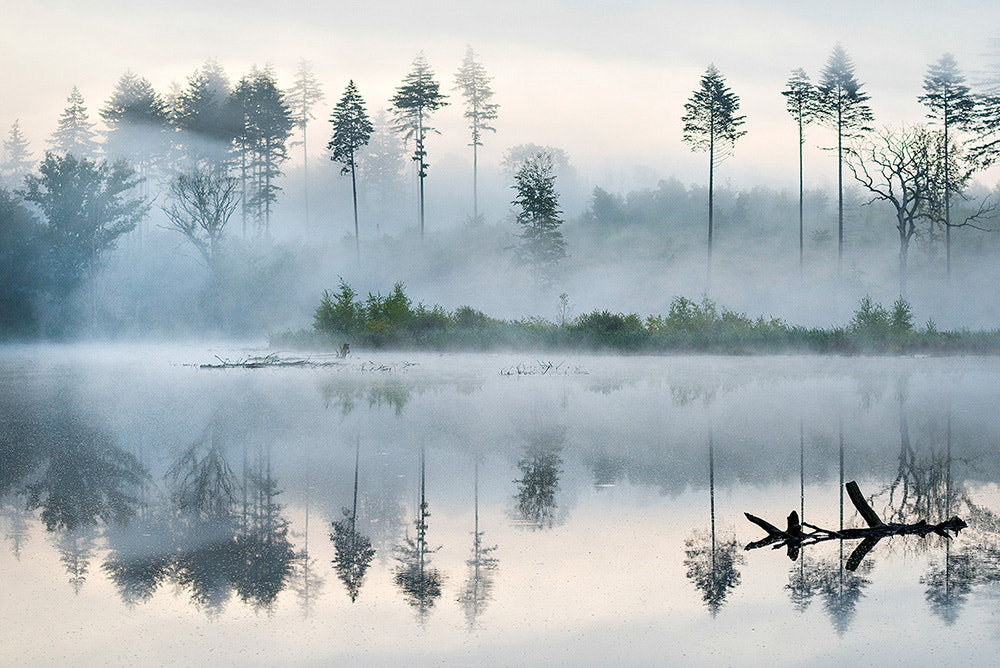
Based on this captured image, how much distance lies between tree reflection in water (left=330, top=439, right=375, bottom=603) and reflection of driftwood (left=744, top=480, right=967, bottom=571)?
Result: 3.51 m

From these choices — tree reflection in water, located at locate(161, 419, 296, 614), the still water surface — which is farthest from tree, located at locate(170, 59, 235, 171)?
tree reflection in water, located at locate(161, 419, 296, 614)

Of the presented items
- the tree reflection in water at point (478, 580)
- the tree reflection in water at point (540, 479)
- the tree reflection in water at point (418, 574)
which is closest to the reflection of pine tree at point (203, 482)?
the tree reflection in water at point (418, 574)

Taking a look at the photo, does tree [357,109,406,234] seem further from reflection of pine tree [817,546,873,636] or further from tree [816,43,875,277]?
reflection of pine tree [817,546,873,636]

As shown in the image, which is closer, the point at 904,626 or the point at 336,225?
the point at 904,626

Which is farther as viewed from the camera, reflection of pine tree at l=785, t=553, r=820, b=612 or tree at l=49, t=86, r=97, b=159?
tree at l=49, t=86, r=97, b=159

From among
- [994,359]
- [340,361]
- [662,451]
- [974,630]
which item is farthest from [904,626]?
[994,359]

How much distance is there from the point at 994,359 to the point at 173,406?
33.9m

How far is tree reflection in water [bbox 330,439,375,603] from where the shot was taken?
26.1 ft

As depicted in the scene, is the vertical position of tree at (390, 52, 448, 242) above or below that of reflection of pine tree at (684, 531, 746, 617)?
above

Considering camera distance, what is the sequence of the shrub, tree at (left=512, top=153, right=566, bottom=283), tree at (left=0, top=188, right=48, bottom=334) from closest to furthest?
the shrub
tree at (left=0, top=188, right=48, bottom=334)
tree at (left=512, top=153, right=566, bottom=283)

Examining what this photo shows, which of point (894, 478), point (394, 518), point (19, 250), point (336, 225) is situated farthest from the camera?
point (336, 225)

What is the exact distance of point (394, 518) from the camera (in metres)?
10.4

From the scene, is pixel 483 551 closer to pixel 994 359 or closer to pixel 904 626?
pixel 904 626

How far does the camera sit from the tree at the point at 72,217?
6906cm
